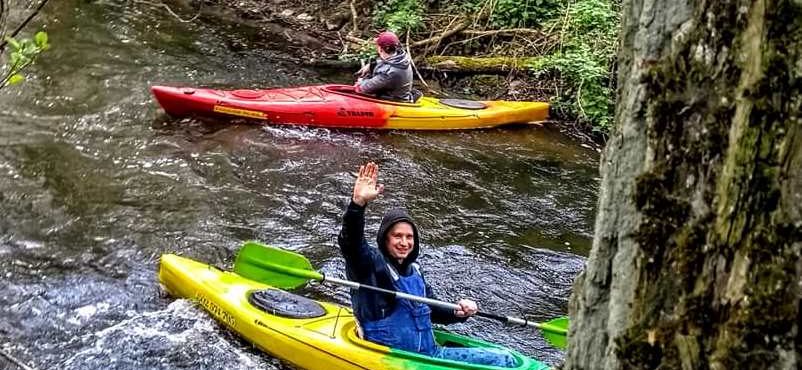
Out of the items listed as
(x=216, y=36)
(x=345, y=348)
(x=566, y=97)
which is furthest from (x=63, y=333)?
(x=216, y=36)

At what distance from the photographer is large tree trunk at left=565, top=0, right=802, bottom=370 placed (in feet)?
3.86

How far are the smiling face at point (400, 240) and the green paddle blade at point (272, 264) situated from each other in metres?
0.64

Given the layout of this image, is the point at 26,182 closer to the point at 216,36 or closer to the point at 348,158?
the point at 348,158

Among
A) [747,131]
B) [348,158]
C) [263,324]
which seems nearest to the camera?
[747,131]

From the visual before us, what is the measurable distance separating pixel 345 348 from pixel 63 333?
1.81 m

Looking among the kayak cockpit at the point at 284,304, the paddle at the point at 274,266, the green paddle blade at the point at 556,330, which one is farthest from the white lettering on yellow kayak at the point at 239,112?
the green paddle blade at the point at 556,330

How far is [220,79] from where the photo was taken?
10.2 meters

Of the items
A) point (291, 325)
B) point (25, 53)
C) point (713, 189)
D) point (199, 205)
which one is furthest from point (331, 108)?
point (713, 189)

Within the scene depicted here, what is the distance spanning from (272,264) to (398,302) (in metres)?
0.83

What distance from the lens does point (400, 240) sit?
4.39 metres

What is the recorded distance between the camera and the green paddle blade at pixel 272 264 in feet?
16.0

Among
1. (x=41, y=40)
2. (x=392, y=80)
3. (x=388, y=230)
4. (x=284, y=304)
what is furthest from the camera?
(x=392, y=80)

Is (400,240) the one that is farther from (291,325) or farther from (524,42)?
(524,42)

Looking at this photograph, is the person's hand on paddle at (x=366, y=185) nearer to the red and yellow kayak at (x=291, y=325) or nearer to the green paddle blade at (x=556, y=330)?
the red and yellow kayak at (x=291, y=325)
